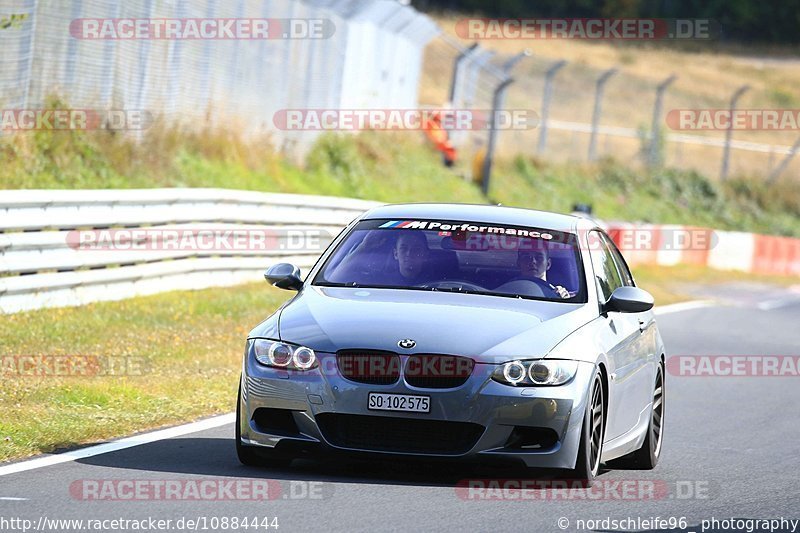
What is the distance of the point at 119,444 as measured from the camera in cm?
880

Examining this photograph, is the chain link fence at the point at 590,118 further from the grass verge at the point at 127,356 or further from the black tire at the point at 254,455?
the black tire at the point at 254,455

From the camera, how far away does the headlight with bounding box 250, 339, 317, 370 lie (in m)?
7.67

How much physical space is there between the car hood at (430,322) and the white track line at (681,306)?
14747 mm

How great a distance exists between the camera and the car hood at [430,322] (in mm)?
→ 7605

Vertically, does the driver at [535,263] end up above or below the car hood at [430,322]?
above

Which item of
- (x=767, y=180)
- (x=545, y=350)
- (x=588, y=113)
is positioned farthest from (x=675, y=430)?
(x=588, y=113)

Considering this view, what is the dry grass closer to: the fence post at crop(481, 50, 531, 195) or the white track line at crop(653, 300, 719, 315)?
the fence post at crop(481, 50, 531, 195)

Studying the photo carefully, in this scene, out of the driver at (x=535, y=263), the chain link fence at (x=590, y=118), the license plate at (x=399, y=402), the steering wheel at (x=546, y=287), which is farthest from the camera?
the chain link fence at (x=590, y=118)

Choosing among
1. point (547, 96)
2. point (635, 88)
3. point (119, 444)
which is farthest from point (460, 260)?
point (635, 88)

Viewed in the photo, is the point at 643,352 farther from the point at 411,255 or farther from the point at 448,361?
the point at 448,361

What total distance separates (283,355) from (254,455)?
583mm

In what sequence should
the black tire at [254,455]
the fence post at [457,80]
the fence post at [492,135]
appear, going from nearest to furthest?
the black tire at [254,455] < the fence post at [492,135] < the fence post at [457,80]

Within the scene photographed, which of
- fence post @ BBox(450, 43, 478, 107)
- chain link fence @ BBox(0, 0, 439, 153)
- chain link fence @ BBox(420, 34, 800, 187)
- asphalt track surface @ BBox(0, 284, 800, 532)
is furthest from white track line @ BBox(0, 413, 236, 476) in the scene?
fence post @ BBox(450, 43, 478, 107)

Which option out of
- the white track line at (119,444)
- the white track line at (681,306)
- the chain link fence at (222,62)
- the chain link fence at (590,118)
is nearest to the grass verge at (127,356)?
the white track line at (119,444)
